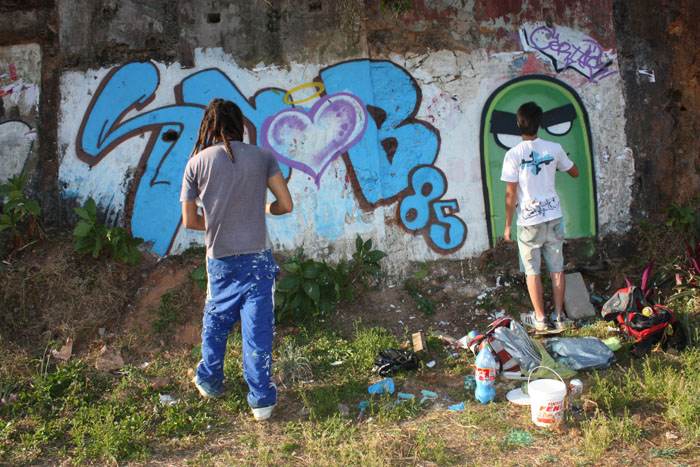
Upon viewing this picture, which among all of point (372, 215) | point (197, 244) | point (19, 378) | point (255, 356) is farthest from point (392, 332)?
point (19, 378)

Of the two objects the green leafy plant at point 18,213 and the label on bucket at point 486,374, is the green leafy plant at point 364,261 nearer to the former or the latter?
the label on bucket at point 486,374

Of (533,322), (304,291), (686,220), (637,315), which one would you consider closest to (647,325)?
(637,315)

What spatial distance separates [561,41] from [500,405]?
4.01m

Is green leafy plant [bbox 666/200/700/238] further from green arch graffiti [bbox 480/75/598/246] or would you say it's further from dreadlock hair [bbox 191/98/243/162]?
dreadlock hair [bbox 191/98/243/162]

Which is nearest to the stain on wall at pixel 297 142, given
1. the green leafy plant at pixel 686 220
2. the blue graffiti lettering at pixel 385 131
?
the blue graffiti lettering at pixel 385 131

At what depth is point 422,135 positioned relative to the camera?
18.1ft

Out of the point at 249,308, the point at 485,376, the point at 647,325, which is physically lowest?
the point at 485,376

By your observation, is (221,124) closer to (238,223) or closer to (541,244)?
(238,223)

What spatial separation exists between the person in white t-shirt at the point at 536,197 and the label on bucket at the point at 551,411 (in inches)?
59.5

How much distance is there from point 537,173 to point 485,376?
6.00 feet

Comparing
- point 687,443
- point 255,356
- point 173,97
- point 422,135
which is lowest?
point 687,443

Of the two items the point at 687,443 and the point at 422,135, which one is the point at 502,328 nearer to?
the point at 687,443

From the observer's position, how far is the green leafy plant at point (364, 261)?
16.9 ft

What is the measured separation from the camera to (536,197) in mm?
4352
